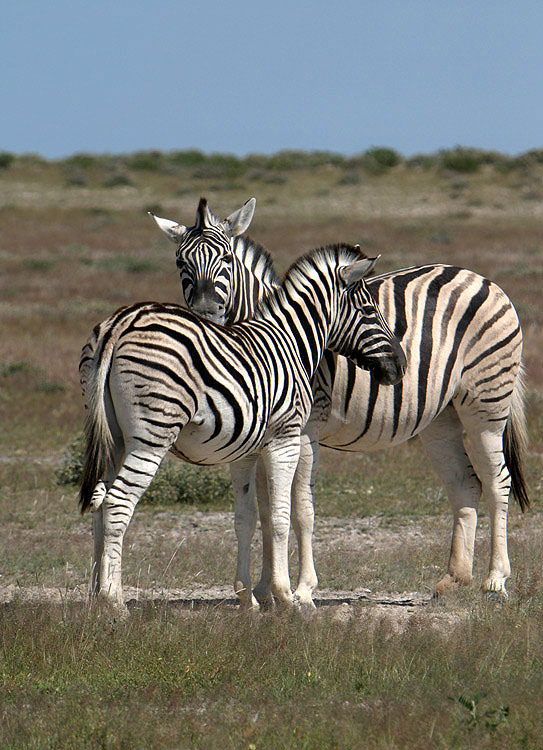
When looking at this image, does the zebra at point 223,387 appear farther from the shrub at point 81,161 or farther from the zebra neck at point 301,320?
the shrub at point 81,161

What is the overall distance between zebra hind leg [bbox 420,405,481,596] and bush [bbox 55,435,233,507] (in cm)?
370

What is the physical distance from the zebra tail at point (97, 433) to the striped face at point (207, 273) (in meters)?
1.24

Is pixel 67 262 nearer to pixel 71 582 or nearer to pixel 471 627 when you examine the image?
pixel 71 582

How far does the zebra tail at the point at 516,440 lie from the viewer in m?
8.05

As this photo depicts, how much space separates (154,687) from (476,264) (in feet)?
79.0

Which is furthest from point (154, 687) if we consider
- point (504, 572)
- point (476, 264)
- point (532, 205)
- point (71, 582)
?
point (532, 205)

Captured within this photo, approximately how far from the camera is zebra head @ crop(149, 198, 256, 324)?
22.4 ft

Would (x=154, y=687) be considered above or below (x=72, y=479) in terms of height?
below

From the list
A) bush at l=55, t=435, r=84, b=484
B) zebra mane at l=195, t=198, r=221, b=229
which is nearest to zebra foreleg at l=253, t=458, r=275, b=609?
zebra mane at l=195, t=198, r=221, b=229

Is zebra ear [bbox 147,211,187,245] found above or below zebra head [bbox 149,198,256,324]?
above

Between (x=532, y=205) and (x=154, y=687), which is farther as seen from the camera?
(x=532, y=205)

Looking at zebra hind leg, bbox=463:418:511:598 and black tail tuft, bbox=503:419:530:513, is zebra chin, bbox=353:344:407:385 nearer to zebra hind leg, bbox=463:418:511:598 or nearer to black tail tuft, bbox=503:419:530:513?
zebra hind leg, bbox=463:418:511:598

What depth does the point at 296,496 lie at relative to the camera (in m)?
6.79

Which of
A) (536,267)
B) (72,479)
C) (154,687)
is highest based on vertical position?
(536,267)
